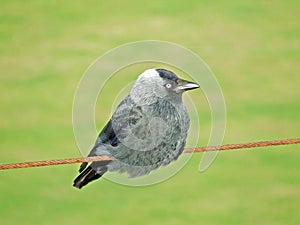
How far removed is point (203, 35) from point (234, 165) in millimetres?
2502

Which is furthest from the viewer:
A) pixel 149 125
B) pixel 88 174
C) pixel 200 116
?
pixel 200 116

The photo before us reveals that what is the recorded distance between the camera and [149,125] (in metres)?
2.71

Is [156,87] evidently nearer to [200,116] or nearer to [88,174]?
[88,174]

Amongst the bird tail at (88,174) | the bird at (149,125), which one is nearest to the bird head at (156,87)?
the bird at (149,125)

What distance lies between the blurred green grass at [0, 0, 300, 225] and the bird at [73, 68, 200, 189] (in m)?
3.41

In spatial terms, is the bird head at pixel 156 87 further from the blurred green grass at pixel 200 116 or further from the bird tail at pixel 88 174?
the blurred green grass at pixel 200 116

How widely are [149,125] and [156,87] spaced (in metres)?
0.11

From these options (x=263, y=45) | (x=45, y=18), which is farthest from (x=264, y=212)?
(x=45, y=18)

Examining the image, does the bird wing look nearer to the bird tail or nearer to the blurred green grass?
the bird tail

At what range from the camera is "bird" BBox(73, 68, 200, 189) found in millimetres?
2715

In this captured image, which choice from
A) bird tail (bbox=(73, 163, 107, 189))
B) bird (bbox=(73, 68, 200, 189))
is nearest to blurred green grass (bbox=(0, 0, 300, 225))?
bird tail (bbox=(73, 163, 107, 189))

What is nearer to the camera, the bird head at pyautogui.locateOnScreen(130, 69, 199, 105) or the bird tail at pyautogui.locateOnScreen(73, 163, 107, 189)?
the bird head at pyautogui.locateOnScreen(130, 69, 199, 105)

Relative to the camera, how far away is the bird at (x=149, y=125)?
2715mm

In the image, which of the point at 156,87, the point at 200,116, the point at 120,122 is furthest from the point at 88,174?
the point at 200,116
